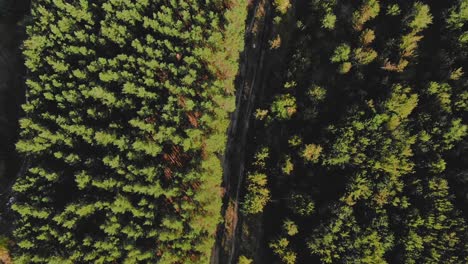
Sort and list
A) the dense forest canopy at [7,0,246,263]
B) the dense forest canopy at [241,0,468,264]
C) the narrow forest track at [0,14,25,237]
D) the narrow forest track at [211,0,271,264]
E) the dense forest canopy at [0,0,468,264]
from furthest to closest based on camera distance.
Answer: the narrow forest track at [211,0,271,264]
the narrow forest track at [0,14,25,237]
the dense forest canopy at [241,0,468,264]
the dense forest canopy at [0,0,468,264]
the dense forest canopy at [7,0,246,263]

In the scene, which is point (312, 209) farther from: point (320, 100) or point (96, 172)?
point (96, 172)

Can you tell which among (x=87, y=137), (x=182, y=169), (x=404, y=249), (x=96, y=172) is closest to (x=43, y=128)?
(x=87, y=137)

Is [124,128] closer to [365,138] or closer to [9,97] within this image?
[9,97]

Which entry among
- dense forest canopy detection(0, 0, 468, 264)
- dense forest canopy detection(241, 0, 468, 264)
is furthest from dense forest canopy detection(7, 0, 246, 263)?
dense forest canopy detection(241, 0, 468, 264)

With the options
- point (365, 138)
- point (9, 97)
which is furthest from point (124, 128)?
point (365, 138)

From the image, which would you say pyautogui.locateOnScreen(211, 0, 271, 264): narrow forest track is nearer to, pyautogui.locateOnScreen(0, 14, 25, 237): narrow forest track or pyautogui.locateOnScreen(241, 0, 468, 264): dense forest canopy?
pyautogui.locateOnScreen(241, 0, 468, 264): dense forest canopy

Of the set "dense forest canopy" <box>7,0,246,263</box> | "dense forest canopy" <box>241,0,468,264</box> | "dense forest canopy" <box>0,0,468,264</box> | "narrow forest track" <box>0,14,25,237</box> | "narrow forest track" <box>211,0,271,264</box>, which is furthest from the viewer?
"narrow forest track" <box>211,0,271,264</box>

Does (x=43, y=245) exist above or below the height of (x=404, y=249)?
below

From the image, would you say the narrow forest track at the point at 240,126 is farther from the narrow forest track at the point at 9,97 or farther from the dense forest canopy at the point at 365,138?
the narrow forest track at the point at 9,97
